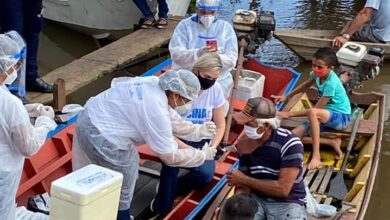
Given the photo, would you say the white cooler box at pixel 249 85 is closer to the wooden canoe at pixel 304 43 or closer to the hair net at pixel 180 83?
the wooden canoe at pixel 304 43

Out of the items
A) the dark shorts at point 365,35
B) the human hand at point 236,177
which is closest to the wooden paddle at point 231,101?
the human hand at point 236,177

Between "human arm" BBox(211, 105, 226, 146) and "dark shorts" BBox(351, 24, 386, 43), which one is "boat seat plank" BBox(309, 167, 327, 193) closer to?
"human arm" BBox(211, 105, 226, 146)

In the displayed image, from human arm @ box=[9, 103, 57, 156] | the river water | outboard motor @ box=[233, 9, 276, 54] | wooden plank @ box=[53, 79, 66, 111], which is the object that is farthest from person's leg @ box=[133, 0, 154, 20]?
human arm @ box=[9, 103, 57, 156]

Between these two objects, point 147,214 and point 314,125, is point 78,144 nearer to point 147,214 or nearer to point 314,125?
point 147,214

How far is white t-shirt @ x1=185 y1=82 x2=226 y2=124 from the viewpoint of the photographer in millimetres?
5379

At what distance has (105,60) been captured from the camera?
8.20 meters

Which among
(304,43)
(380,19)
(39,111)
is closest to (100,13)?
(304,43)

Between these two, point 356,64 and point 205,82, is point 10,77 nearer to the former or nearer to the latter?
point 205,82

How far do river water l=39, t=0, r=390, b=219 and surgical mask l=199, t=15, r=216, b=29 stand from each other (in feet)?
7.94

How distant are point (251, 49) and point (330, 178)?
2326mm

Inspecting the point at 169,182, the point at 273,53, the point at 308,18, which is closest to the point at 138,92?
the point at 169,182

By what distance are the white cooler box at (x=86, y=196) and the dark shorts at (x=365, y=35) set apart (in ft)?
23.6

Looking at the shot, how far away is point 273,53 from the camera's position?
1068 centimetres

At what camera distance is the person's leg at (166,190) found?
5.04 metres
